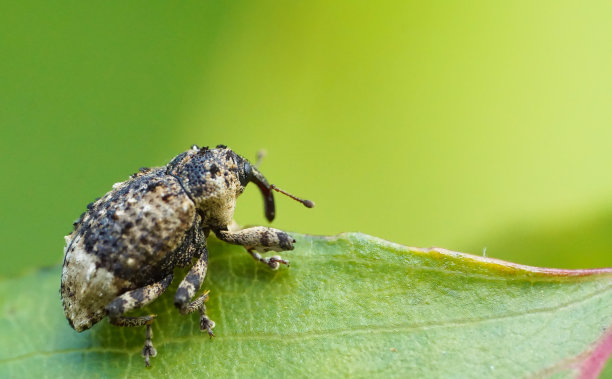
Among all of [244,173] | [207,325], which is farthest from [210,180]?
[207,325]

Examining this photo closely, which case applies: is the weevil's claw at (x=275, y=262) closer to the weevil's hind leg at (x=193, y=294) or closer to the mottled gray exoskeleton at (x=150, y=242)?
the mottled gray exoskeleton at (x=150, y=242)

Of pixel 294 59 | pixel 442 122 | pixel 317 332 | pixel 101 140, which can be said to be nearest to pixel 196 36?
pixel 294 59

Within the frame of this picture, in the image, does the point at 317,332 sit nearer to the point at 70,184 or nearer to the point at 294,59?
the point at 294,59

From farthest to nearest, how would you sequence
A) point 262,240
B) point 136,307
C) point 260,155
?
point 260,155 < point 262,240 < point 136,307

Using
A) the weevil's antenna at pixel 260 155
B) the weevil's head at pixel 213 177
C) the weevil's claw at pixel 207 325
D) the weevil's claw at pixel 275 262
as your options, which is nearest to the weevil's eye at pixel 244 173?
the weevil's head at pixel 213 177

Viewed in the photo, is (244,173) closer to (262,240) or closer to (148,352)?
(262,240)

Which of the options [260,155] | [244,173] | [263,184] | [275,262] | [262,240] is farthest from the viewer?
[260,155]
